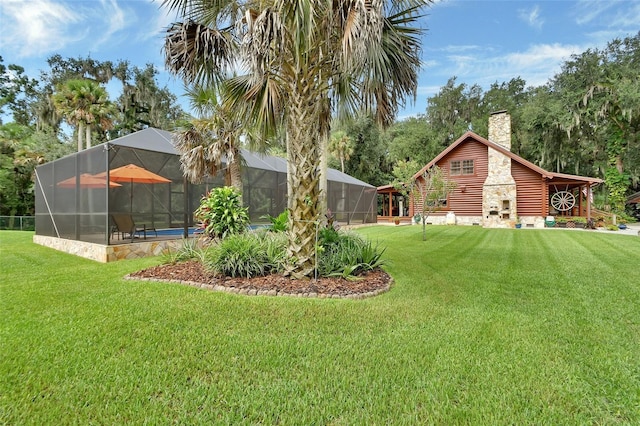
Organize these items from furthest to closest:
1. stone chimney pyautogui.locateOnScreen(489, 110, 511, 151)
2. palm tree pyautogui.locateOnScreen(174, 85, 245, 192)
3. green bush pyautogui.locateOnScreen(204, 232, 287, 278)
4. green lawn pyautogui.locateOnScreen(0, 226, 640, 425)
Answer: stone chimney pyautogui.locateOnScreen(489, 110, 511, 151) < palm tree pyautogui.locateOnScreen(174, 85, 245, 192) < green bush pyautogui.locateOnScreen(204, 232, 287, 278) < green lawn pyautogui.locateOnScreen(0, 226, 640, 425)

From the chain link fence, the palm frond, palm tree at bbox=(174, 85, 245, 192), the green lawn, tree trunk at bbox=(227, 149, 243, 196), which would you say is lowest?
the green lawn

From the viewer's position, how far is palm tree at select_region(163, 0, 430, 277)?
4262 mm

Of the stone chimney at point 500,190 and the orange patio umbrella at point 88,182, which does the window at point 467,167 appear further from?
the orange patio umbrella at point 88,182

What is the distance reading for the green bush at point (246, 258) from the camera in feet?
17.1

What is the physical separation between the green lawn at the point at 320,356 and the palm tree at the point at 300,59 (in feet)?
6.26

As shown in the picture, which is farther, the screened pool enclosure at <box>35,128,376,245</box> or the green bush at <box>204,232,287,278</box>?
the screened pool enclosure at <box>35,128,376,245</box>

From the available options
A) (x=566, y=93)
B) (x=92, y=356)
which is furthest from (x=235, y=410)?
(x=566, y=93)

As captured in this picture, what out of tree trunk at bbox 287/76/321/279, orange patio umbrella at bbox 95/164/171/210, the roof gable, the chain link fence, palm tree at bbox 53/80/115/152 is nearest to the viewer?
tree trunk at bbox 287/76/321/279

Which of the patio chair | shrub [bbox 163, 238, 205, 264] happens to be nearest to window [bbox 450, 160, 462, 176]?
shrub [bbox 163, 238, 205, 264]

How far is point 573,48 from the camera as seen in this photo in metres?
23.0

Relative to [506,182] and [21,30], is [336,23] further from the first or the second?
[506,182]

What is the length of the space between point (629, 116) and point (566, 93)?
4.40 m

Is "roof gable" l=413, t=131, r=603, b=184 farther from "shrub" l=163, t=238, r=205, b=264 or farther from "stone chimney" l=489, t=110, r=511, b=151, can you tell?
"shrub" l=163, t=238, r=205, b=264

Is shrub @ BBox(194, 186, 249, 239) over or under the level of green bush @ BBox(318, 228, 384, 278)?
over
